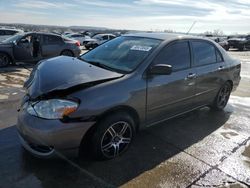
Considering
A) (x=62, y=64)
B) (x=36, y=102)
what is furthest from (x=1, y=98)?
(x=36, y=102)

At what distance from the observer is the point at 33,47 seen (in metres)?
11.9

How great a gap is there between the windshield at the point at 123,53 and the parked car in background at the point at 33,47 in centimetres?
765

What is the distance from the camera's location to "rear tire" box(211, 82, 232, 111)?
562 cm

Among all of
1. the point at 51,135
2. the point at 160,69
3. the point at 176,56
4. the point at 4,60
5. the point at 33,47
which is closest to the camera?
the point at 51,135

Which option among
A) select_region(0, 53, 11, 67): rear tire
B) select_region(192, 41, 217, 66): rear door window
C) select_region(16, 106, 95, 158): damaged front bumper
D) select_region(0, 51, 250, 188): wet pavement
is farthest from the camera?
select_region(0, 53, 11, 67): rear tire

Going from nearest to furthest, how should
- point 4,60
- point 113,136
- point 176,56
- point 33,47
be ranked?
point 113,136
point 176,56
point 4,60
point 33,47

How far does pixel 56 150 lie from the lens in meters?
3.10

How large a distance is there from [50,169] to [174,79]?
2.16 meters

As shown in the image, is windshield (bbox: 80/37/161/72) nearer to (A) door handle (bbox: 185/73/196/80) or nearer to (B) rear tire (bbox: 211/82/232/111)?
(A) door handle (bbox: 185/73/196/80)

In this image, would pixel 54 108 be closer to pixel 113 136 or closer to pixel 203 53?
pixel 113 136

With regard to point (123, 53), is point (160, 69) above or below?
below

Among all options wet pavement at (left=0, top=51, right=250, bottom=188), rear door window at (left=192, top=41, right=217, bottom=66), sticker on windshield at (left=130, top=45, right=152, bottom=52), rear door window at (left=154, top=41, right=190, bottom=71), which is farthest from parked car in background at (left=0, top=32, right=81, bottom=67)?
rear door window at (left=154, top=41, right=190, bottom=71)

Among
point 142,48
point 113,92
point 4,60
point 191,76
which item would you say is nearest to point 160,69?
point 142,48

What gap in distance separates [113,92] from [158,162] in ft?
3.65
